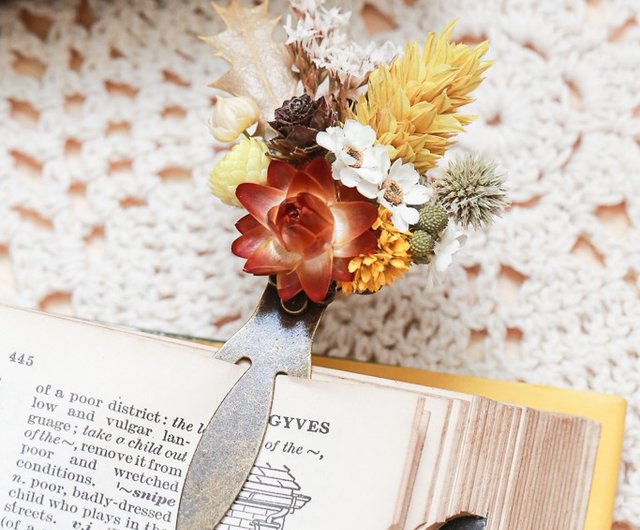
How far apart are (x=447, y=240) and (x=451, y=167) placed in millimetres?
44

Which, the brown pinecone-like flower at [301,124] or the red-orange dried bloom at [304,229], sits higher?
the brown pinecone-like flower at [301,124]

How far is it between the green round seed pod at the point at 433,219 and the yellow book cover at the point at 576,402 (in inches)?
6.3

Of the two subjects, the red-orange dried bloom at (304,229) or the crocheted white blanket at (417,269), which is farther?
the crocheted white blanket at (417,269)

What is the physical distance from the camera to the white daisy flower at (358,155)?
1.44 ft

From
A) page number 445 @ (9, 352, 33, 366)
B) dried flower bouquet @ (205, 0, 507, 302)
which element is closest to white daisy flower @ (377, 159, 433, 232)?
dried flower bouquet @ (205, 0, 507, 302)

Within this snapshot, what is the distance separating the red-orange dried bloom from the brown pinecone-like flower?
0.04ft

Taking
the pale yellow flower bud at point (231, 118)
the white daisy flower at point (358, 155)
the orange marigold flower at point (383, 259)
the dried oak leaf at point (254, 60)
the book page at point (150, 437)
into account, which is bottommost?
the book page at point (150, 437)

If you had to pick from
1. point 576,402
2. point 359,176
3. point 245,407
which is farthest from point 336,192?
point 576,402

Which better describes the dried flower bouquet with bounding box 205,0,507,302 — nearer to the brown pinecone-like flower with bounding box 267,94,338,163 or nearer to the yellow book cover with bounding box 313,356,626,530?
the brown pinecone-like flower with bounding box 267,94,338,163

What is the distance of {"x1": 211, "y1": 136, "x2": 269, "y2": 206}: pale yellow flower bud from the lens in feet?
1.50

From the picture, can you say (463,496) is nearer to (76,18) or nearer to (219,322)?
(219,322)

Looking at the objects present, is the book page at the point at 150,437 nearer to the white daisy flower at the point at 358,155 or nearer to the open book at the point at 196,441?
the open book at the point at 196,441

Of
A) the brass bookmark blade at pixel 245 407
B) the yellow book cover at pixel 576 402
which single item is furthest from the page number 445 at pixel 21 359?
the yellow book cover at pixel 576 402

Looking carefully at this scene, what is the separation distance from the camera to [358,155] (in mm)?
442
